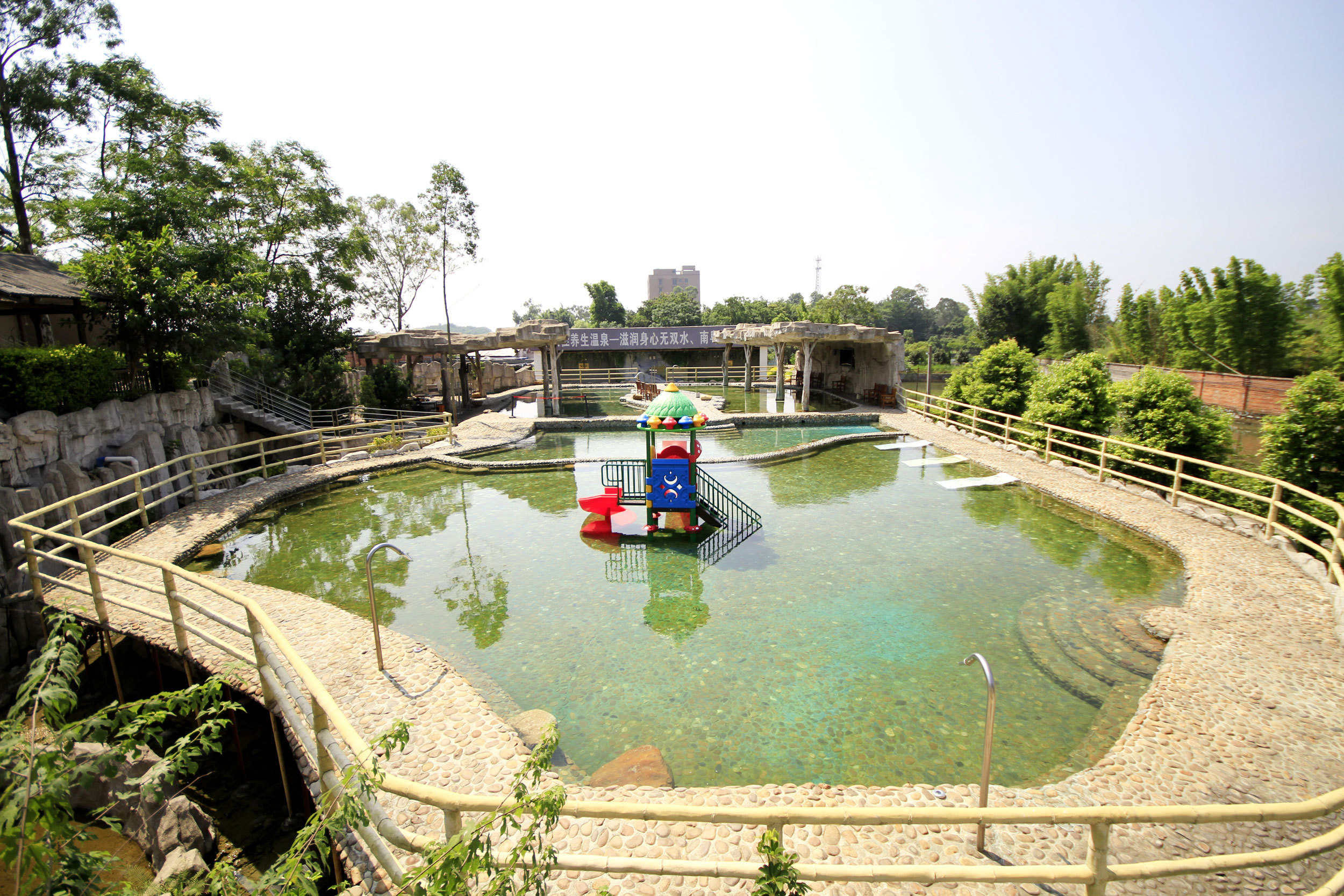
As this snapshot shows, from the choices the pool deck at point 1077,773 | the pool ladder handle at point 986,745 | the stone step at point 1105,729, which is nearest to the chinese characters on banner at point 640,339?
the pool deck at point 1077,773

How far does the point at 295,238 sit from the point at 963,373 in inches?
984

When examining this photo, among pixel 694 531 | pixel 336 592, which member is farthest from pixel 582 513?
pixel 336 592

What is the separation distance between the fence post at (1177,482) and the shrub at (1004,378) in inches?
276

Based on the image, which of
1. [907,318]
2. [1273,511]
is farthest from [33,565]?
[907,318]

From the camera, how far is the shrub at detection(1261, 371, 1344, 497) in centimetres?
914

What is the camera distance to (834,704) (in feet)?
19.7

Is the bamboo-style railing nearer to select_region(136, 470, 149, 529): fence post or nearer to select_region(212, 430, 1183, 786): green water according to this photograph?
select_region(212, 430, 1183, 786): green water

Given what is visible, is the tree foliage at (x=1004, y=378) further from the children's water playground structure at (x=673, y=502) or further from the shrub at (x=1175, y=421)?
the children's water playground structure at (x=673, y=502)

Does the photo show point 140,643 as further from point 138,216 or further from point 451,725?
point 138,216

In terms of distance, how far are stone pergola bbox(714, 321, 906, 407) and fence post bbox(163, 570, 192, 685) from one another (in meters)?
19.7

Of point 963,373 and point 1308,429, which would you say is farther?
point 963,373

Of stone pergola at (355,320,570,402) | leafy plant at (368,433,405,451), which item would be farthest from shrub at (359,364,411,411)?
leafy plant at (368,433,405,451)

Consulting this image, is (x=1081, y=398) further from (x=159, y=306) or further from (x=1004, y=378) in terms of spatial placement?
(x=159, y=306)

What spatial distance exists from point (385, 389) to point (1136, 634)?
24952 mm
